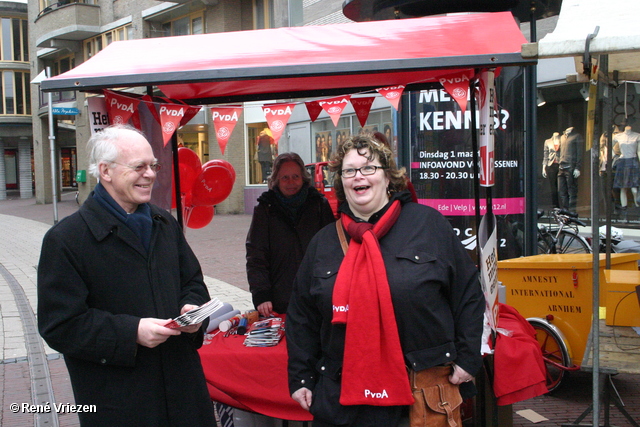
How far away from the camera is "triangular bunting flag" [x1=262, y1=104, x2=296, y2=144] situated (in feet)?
12.1

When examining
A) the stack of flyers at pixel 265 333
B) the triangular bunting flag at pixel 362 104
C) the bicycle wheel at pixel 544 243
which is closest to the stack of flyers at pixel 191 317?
the stack of flyers at pixel 265 333

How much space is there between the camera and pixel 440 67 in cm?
303

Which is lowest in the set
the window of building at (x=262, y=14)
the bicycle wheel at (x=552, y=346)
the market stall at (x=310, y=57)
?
the bicycle wheel at (x=552, y=346)

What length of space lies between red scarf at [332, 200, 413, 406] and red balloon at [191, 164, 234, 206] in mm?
3251

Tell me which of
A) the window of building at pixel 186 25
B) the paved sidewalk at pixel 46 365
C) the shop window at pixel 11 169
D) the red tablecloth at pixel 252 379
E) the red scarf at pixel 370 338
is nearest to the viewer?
the red scarf at pixel 370 338

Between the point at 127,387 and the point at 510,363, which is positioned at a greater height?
the point at 127,387

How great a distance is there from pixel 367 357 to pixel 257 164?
18.7 metres

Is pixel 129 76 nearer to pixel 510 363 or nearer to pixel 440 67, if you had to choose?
pixel 440 67

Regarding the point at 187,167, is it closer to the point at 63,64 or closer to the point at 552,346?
the point at 552,346

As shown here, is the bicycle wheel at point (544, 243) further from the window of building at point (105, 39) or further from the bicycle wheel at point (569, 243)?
the window of building at point (105, 39)

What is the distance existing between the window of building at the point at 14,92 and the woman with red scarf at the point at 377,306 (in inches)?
1683

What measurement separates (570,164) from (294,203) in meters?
10.2

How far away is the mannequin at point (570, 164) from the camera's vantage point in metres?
12.7

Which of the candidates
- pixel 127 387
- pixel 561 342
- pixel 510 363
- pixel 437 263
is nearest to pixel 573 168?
pixel 561 342
